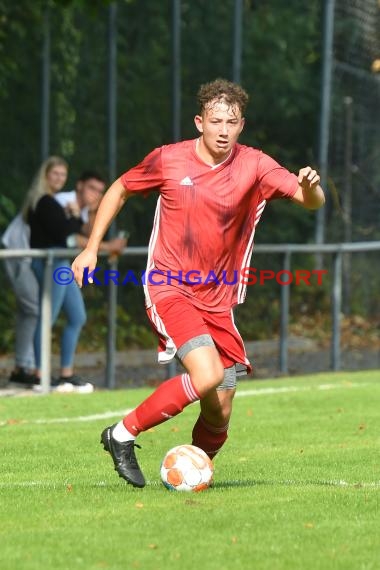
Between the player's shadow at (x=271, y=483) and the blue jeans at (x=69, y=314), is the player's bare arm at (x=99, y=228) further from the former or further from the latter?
the blue jeans at (x=69, y=314)

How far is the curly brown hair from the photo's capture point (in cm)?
855

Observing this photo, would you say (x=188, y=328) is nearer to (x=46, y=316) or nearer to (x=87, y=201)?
(x=46, y=316)

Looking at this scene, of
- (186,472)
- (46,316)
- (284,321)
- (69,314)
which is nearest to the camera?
(186,472)

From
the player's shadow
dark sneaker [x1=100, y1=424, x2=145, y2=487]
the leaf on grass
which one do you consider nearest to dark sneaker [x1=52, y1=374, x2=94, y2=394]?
the player's shadow

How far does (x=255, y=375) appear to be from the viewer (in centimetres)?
1675

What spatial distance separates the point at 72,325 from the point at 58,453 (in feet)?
15.7

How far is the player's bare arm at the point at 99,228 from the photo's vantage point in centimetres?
816

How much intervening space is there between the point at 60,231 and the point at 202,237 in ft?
20.9

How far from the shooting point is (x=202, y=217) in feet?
27.8

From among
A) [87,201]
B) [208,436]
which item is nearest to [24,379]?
[87,201]

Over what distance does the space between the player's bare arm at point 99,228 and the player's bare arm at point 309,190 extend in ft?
2.90

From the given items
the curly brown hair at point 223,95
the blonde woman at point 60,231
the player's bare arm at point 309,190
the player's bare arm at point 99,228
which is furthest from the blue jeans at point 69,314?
the player's bare arm at point 309,190

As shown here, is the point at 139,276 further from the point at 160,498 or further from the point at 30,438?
the point at 160,498

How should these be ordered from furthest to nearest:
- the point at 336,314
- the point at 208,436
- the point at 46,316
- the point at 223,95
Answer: the point at 336,314, the point at 46,316, the point at 208,436, the point at 223,95
